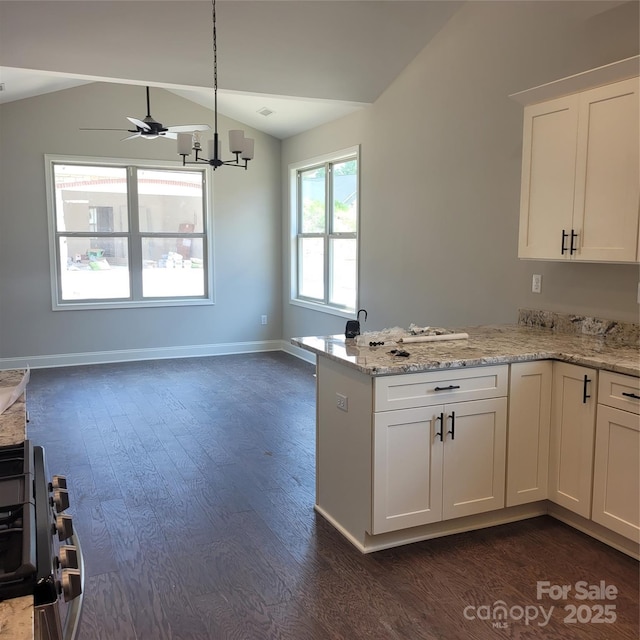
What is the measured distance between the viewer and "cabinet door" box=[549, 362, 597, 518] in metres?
2.84

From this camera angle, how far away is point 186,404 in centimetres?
543

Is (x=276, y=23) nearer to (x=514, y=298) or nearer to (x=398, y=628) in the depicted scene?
(x=514, y=298)

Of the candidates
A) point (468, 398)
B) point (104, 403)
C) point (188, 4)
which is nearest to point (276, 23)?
point (188, 4)

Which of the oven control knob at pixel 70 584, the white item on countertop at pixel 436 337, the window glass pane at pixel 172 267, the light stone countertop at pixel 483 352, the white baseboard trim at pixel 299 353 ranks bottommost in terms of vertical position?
the white baseboard trim at pixel 299 353

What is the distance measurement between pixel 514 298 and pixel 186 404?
3.03 meters

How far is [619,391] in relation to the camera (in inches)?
105

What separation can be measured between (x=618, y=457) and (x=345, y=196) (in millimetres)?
4414

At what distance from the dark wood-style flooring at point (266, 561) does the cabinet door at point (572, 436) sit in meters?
0.21

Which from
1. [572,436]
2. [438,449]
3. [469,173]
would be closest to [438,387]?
[438,449]

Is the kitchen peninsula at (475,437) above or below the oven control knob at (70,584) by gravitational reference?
below

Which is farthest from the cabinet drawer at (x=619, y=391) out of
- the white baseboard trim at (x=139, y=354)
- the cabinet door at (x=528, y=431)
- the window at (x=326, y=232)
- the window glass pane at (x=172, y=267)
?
the window glass pane at (x=172, y=267)

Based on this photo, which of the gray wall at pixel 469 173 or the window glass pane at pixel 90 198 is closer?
the gray wall at pixel 469 173

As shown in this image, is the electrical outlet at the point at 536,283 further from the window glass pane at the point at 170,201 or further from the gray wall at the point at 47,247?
the window glass pane at the point at 170,201

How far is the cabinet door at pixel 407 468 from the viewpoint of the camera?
8.89ft
